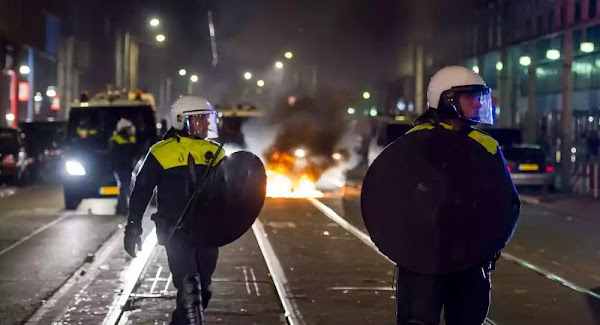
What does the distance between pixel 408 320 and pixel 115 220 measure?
13846mm

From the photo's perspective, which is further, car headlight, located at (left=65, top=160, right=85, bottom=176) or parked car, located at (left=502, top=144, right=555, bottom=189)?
parked car, located at (left=502, top=144, right=555, bottom=189)

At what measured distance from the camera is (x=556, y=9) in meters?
34.0

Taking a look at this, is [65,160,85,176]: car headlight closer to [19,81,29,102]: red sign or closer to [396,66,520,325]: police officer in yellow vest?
[396,66,520,325]: police officer in yellow vest

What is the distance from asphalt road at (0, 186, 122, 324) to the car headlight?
2.62 ft

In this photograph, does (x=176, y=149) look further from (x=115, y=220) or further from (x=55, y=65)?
(x=55, y=65)

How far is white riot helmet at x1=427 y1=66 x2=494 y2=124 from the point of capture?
480cm

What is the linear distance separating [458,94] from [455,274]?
89 cm

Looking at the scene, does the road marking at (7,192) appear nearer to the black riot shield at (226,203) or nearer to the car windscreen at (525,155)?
the car windscreen at (525,155)

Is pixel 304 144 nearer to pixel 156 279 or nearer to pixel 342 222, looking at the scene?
pixel 342 222

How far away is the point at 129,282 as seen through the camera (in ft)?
33.9

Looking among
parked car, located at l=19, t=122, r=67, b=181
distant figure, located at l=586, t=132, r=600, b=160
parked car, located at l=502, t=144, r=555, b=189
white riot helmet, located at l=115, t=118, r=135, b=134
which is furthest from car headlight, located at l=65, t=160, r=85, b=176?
distant figure, located at l=586, t=132, r=600, b=160

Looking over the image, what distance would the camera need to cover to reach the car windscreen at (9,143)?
95.9 feet

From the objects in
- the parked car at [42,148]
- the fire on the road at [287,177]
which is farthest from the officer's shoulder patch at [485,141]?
the parked car at [42,148]

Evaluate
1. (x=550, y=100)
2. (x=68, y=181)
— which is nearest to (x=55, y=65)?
(x=550, y=100)
